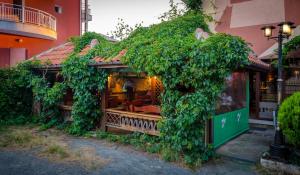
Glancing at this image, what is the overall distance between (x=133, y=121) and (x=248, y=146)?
13.2 feet

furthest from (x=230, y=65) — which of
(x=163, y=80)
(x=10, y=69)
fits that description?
(x=10, y=69)

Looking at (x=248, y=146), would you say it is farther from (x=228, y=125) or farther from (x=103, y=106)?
(x=103, y=106)

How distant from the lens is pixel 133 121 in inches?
342

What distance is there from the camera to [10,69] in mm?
11969

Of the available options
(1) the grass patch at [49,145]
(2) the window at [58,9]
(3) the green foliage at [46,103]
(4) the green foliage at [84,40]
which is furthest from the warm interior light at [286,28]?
(2) the window at [58,9]

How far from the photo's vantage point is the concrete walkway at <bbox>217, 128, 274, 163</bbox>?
6898mm

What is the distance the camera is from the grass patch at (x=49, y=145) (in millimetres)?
6573

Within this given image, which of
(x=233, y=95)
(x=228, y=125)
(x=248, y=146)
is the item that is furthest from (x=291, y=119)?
(x=233, y=95)

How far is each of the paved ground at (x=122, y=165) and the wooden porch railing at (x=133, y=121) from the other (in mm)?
1040

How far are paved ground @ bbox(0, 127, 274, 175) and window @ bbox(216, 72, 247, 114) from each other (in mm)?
1564

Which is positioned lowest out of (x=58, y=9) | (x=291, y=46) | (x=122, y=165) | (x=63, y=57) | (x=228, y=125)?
(x=122, y=165)

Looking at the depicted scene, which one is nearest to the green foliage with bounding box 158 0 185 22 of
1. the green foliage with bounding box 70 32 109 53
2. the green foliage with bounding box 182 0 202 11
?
the green foliage with bounding box 182 0 202 11

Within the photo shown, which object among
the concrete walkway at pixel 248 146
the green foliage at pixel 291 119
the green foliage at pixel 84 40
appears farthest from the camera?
the green foliage at pixel 84 40

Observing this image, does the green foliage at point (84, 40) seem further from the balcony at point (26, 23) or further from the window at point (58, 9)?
the window at point (58, 9)
